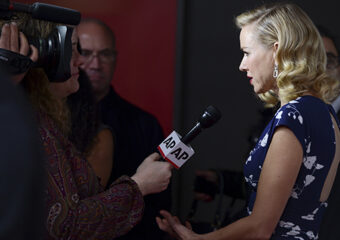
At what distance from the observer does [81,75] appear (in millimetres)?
1888

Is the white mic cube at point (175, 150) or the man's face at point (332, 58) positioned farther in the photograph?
the man's face at point (332, 58)

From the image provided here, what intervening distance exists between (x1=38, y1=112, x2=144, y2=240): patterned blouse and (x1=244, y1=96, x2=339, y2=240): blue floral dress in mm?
383

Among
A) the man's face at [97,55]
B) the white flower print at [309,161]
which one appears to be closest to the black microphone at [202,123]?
the white flower print at [309,161]

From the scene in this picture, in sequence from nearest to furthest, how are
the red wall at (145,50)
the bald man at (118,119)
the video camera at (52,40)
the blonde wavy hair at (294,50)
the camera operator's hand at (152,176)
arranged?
1. the video camera at (52,40)
2. the blonde wavy hair at (294,50)
3. the camera operator's hand at (152,176)
4. the bald man at (118,119)
5. the red wall at (145,50)

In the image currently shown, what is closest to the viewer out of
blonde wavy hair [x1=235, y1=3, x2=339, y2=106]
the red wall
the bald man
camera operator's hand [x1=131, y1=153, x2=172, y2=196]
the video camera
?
the video camera

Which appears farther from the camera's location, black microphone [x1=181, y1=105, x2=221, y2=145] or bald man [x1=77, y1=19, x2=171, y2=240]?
bald man [x1=77, y1=19, x2=171, y2=240]

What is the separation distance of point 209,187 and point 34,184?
1696mm

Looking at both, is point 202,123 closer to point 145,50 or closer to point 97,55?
point 97,55

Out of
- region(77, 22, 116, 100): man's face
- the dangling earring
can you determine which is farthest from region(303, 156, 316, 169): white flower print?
region(77, 22, 116, 100): man's face

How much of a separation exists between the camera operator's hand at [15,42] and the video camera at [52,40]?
0.02m

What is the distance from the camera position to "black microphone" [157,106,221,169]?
4.11 ft

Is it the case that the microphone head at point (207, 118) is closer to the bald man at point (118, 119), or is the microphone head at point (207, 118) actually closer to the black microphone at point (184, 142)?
the black microphone at point (184, 142)

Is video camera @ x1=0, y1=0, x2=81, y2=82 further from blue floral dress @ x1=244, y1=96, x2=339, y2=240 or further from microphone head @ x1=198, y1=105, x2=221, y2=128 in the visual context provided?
blue floral dress @ x1=244, y1=96, x2=339, y2=240

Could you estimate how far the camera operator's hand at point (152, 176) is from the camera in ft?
4.42
